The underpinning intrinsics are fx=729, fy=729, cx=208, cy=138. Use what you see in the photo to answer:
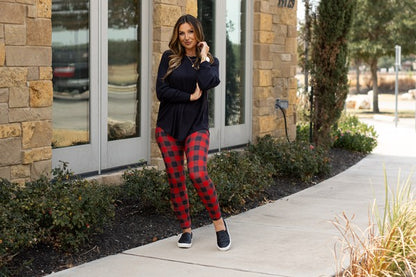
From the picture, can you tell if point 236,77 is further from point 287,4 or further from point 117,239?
point 117,239

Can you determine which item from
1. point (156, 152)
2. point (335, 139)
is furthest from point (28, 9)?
point (335, 139)

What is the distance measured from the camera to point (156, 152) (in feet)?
27.1

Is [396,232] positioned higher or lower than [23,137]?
lower

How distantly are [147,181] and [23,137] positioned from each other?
4.34 ft

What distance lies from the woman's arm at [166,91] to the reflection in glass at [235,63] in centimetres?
426

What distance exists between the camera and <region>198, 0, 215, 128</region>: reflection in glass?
30.9 ft

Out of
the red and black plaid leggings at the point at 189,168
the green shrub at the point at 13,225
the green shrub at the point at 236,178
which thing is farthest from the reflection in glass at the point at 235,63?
the green shrub at the point at 13,225

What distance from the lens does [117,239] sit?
20.1 feet

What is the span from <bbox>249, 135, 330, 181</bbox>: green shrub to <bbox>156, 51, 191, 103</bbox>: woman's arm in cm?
366

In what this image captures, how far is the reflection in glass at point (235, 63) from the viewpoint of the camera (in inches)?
399

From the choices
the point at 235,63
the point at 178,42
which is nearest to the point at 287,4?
the point at 235,63

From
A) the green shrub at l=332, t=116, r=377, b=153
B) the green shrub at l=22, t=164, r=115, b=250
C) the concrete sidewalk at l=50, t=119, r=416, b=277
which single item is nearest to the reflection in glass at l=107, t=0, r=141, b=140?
the concrete sidewalk at l=50, t=119, r=416, b=277

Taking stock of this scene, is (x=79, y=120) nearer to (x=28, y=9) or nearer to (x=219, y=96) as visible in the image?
(x=28, y=9)

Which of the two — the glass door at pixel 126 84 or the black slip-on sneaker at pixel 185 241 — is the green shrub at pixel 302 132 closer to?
the glass door at pixel 126 84
